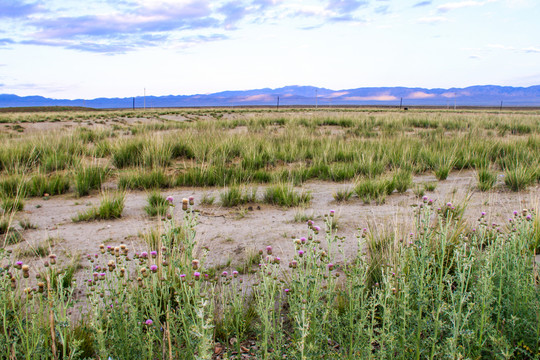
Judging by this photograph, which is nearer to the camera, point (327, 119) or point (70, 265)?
point (70, 265)

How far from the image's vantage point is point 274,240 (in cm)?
415

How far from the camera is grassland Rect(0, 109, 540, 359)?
6.42ft

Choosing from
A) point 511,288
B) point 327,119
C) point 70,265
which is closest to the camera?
point 511,288

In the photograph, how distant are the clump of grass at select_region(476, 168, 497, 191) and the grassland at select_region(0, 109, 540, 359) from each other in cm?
4

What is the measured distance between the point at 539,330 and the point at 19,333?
9.12 ft

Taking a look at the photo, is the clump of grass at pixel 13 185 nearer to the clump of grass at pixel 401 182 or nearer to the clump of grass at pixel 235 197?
the clump of grass at pixel 235 197

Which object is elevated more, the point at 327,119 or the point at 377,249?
the point at 327,119

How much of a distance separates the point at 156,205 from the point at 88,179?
2046 mm

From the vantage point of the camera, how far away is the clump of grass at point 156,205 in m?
5.08

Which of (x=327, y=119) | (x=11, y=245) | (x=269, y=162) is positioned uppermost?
(x=327, y=119)

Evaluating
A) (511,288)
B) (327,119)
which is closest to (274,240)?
(511,288)

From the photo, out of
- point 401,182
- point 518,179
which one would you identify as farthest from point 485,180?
point 401,182

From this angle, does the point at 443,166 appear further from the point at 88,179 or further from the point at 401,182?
the point at 88,179

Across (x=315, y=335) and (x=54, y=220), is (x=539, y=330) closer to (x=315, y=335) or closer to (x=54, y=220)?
(x=315, y=335)
